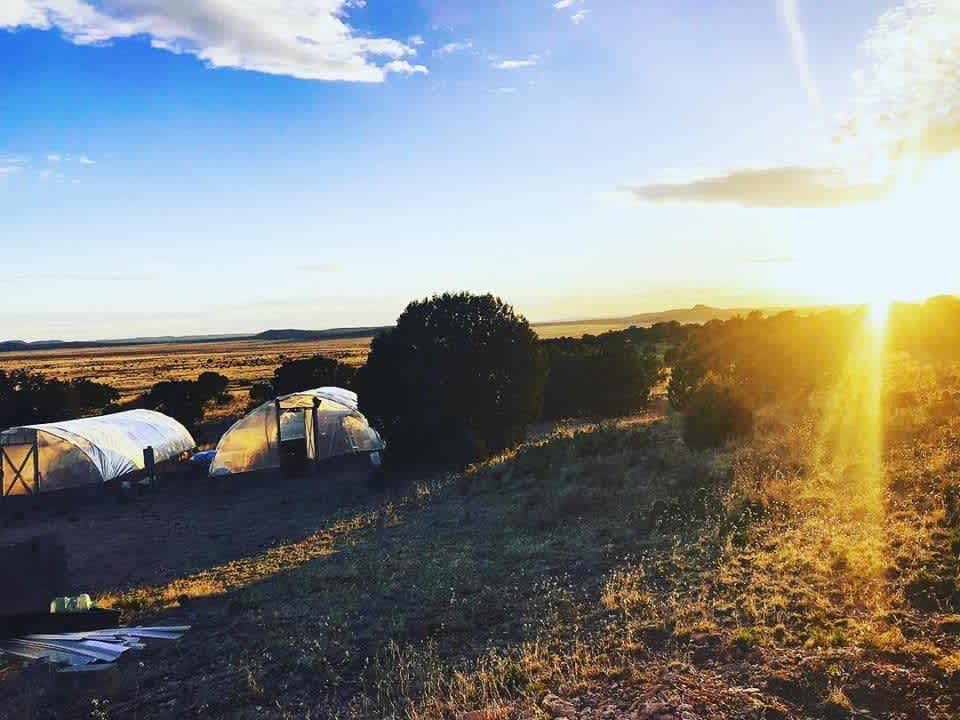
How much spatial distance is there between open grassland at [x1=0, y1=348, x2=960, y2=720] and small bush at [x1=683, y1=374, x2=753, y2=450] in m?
0.73

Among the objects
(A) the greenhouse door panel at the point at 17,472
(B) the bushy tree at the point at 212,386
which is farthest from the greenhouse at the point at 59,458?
(B) the bushy tree at the point at 212,386

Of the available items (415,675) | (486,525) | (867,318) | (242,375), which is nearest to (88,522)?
(486,525)

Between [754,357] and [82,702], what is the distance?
29671mm

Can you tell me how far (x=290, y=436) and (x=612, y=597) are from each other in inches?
876

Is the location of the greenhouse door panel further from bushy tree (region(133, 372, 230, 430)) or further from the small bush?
the small bush

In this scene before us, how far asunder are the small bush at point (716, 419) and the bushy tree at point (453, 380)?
8.99 meters

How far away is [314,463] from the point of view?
97.1ft

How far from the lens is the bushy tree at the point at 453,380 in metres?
27.3

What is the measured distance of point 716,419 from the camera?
19.5 metres

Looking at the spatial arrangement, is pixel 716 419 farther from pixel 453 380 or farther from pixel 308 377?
pixel 308 377

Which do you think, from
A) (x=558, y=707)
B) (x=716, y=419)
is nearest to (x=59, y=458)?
(x=716, y=419)

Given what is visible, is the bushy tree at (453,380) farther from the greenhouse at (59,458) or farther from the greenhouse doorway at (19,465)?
the greenhouse doorway at (19,465)

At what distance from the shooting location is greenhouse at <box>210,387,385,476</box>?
2892 cm

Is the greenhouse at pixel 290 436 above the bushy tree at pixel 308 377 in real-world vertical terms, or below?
below
